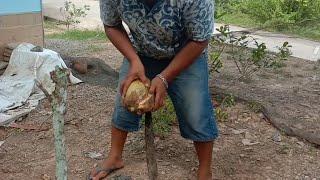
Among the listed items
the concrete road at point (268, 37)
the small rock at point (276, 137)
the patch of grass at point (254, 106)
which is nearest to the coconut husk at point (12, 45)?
the patch of grass at point (254, 106)

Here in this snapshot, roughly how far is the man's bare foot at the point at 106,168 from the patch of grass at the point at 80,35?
14.9ft

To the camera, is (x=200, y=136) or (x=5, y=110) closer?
(x=200, y=136)

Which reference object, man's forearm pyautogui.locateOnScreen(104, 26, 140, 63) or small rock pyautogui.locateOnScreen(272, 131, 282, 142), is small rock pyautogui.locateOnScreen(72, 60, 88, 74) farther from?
man's forearm pyautogui.locateOnScreen(104, 26, 140, 63)

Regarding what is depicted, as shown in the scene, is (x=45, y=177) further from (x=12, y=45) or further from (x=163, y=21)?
(x=12, y=45)

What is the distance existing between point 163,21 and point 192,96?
1.47 feet

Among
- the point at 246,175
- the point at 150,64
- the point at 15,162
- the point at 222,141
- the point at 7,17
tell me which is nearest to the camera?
the point at 150,64

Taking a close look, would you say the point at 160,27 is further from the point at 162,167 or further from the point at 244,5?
the point at 244,5

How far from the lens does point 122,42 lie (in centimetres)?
253

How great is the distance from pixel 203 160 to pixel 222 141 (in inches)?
28.4

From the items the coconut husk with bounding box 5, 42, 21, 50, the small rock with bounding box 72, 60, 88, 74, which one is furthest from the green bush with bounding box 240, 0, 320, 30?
the coconut husk with bounding box 5, 42, 21, 50

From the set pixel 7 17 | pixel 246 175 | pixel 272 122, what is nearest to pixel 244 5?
pixel 7 17

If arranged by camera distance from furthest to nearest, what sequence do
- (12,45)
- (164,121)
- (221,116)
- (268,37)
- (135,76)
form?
1. (268,37)
2. (12,45)
3. (221,116)
4. (164,121)
5. (135,76)

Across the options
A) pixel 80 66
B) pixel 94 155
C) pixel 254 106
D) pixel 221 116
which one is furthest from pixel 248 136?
pixel 80 66

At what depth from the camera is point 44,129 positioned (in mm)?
3682
